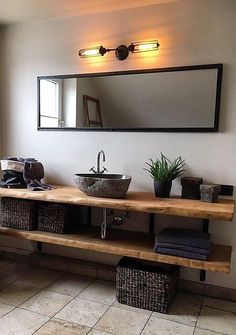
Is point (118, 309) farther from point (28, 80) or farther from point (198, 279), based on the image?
point (28, 80)

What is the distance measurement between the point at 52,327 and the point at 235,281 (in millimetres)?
1426

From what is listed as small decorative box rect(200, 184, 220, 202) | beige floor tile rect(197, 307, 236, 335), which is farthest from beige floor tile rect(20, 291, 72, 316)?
small decorative box rect(200, 184, 220, 202)

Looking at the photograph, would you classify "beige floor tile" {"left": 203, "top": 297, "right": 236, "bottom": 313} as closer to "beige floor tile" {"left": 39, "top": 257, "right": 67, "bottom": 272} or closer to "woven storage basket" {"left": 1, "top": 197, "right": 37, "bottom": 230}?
→ "beige floor tile" {"left": 39, "top": 257, "right": 67, "bottom": 272}

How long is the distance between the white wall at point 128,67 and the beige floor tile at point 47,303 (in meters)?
0.98

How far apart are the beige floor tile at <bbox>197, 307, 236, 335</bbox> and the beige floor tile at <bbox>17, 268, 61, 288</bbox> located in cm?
131

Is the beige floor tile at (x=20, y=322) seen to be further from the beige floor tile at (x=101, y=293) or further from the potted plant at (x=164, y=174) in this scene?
the potted plant at (x=164, y=174)

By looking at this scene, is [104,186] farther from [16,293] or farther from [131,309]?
[16,293]

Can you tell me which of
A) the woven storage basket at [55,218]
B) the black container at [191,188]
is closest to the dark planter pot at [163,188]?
the black container at [191,188]

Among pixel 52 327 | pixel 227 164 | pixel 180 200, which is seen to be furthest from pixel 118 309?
pixel 227 164

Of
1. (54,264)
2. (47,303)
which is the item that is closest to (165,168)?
(47,303)

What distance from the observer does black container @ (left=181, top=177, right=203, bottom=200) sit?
85.9 inches

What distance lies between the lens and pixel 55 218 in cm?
242

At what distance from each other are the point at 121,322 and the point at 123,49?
82.4 inches

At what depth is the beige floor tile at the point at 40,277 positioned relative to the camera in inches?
101
